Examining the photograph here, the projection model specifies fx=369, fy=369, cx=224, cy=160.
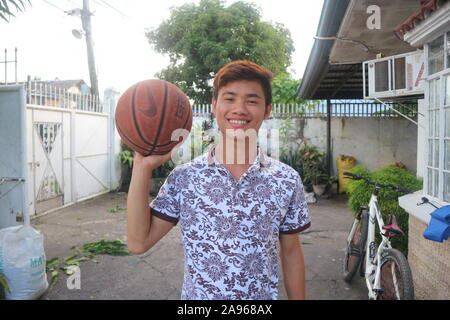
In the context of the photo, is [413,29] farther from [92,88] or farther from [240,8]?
[240,8]

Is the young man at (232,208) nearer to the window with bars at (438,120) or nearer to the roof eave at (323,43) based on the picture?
the window with bars at (438,120)

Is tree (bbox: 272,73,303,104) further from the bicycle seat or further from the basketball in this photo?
the basketball

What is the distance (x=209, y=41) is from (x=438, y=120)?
14.0 metres

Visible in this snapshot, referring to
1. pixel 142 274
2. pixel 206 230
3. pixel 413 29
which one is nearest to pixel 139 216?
pixel 206 230

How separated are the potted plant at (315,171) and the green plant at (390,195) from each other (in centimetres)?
373

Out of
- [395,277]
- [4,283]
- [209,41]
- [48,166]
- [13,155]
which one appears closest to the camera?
[395,277]

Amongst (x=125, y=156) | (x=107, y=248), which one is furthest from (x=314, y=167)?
(x=107, y=248)

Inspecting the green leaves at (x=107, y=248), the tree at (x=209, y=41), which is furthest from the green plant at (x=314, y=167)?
the tree at (x=209, y=41)

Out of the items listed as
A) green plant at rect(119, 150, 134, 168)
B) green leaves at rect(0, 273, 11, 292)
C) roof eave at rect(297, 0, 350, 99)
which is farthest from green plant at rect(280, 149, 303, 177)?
green leaves at rect(0, 273, 11, 292)

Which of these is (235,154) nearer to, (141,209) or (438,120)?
(141,209)

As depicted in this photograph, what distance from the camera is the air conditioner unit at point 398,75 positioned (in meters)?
3.65

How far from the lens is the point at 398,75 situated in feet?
13.1

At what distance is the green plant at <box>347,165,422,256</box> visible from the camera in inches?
160
